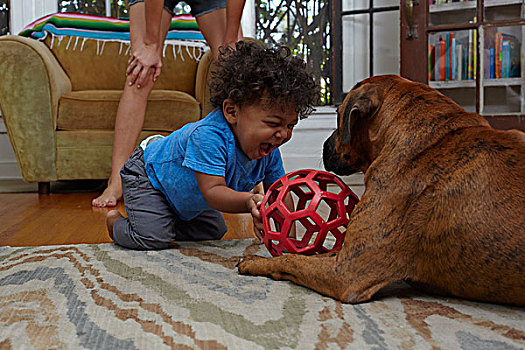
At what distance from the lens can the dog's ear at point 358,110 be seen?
1277mm

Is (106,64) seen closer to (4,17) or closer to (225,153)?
(4,17)

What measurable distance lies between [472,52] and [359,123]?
2.58 meters

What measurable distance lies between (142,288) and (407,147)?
0.70 m

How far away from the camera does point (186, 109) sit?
129 inches

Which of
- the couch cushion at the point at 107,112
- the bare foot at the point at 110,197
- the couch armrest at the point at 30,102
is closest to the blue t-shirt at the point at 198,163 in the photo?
the bare foot at the point at 110,197

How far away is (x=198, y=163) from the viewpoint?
154 centimetres

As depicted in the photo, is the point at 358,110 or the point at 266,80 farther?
the point at 266,80

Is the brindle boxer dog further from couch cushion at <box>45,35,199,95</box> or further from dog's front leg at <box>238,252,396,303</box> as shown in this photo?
couch cushion at <box>45,35,199,95</box>

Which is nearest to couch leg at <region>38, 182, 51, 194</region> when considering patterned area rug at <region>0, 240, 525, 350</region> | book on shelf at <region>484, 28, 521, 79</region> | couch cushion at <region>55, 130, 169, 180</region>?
couch cushion at <region>55, 130, 169, 180</region>

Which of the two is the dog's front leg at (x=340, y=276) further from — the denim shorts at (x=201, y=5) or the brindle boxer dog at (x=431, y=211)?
the denim shorts at (x=201, y=5)

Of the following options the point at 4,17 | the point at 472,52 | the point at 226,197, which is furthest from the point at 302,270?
the point at 4,17

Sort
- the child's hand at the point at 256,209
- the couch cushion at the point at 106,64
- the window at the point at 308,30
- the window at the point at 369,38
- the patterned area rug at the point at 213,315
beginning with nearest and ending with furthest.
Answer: the patterned area rug at the point at 213,315, the child's hand at the point at 256,209, the couch cushion at the point at 106,64, the window at the point at 369,38, the window at the point at 308,30

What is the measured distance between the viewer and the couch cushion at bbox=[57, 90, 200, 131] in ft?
10.7

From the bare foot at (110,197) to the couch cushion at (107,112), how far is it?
599mm
